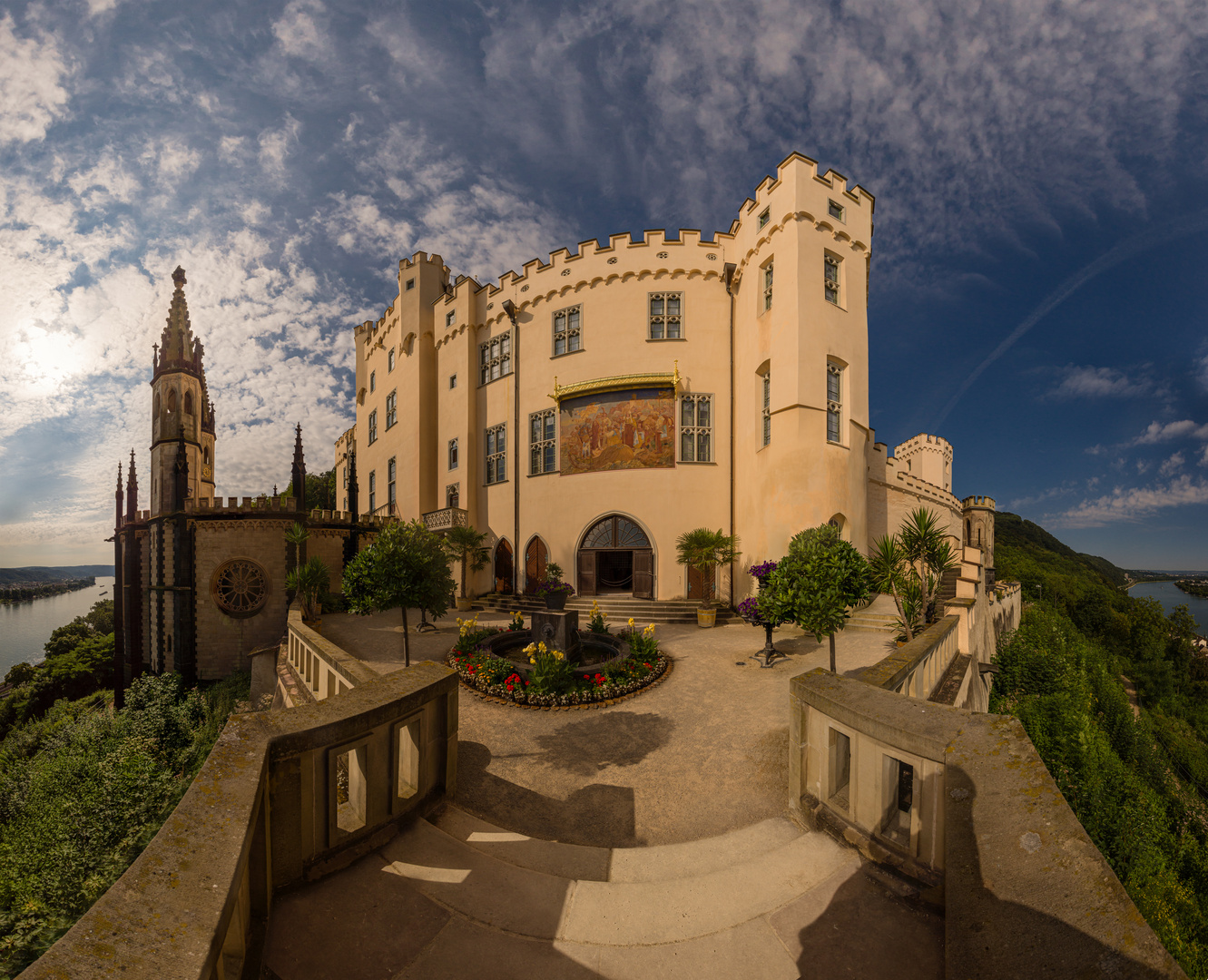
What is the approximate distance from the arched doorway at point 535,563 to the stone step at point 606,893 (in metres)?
17.7

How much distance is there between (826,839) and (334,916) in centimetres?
321

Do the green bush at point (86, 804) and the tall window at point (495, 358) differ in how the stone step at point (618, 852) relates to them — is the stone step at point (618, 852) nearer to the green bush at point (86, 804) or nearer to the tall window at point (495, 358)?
the green bush at point (86, 804)

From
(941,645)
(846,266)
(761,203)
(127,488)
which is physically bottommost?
(941,645)

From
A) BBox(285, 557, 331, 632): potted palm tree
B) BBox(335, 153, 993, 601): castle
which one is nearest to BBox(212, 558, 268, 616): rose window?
BBox(285, 557, 331, 632): potted palm tree

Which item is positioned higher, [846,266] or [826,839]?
[846,266]

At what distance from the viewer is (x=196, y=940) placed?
146 centimetres

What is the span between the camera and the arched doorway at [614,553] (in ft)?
63.5

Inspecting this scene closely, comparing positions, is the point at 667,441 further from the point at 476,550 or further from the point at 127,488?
the point at 127,488

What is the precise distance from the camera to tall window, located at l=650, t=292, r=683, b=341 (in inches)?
792

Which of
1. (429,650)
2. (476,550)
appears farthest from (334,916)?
(476,550)

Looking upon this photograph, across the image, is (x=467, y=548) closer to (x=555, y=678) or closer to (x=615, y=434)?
(x=615, y=434)

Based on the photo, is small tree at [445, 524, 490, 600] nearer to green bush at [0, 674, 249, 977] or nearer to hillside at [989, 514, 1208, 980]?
green bush at [0, 674, 249, 977]

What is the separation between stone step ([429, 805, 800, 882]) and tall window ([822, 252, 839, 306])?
1728 centimetres

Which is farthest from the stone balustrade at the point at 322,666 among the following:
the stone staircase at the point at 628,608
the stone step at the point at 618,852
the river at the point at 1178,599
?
the river at the point at 1178,599
